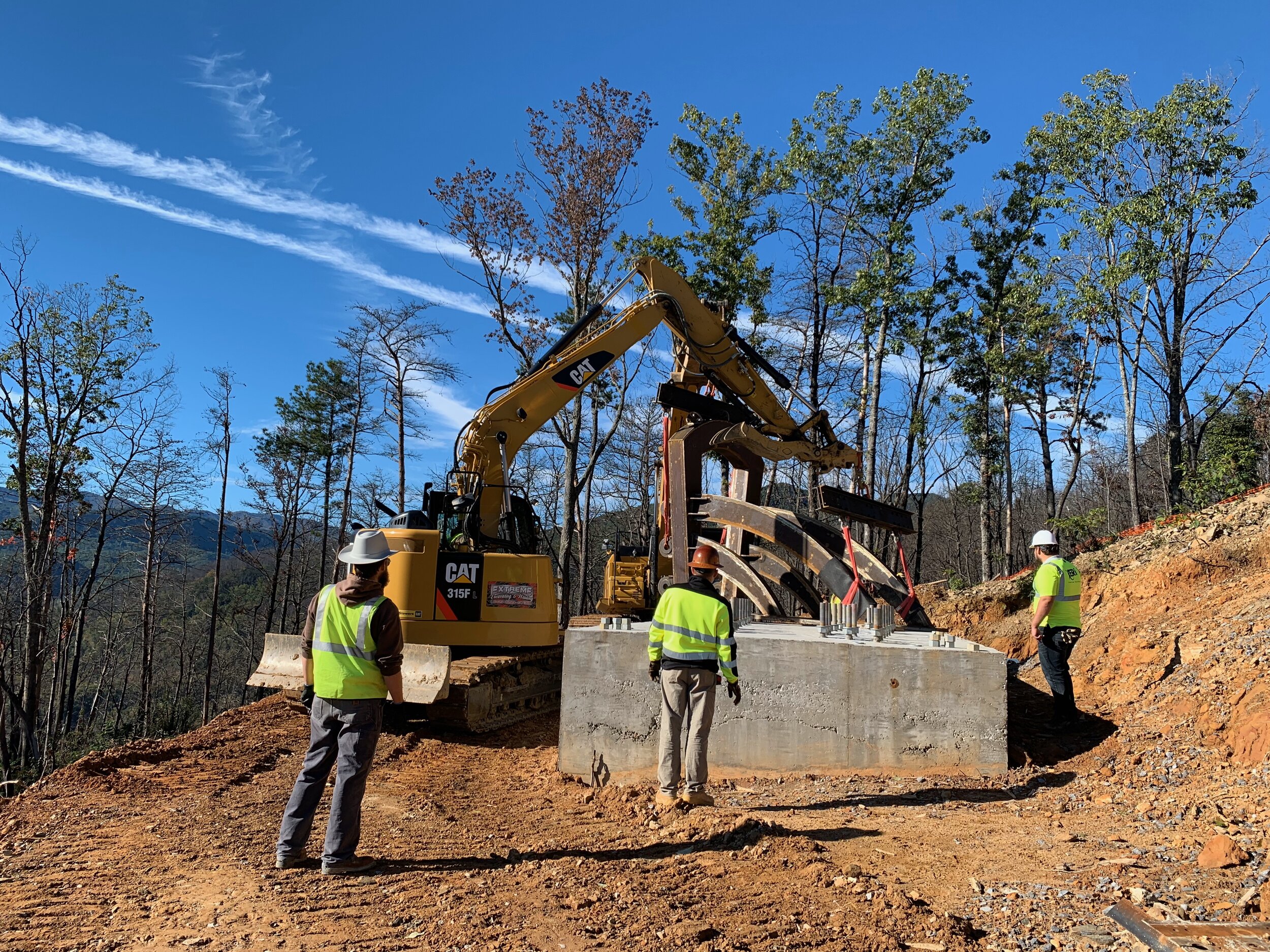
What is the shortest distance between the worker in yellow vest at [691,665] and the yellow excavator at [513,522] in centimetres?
308

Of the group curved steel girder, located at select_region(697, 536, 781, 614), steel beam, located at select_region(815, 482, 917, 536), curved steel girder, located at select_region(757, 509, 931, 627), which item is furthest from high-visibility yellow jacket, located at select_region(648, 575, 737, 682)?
curved steel girder, located at select_region(697, 536, 781, 614)

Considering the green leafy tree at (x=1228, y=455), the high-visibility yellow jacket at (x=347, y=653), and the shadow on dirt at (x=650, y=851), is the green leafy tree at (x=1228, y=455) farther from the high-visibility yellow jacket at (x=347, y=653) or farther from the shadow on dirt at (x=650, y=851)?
the high-visibility yellow jacket at (x=347, y=653)

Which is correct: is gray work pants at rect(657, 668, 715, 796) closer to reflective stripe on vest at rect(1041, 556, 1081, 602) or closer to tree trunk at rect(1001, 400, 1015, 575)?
reflective stripe on vest at rect(1041, 556, 1081, 602)

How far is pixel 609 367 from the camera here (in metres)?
10.3

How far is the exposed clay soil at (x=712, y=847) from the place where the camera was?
11.7ft

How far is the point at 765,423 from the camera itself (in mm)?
11219

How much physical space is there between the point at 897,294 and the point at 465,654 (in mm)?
16645

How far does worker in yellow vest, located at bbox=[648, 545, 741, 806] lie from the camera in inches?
214

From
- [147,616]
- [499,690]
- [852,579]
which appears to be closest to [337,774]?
[499,690]

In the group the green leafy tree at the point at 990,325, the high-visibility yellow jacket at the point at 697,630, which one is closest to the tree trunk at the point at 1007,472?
the green leafy tree at the point at 990,325

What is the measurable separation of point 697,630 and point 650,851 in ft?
4.58

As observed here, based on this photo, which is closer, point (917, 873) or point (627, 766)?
point (917, 873)

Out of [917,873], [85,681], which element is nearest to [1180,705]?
[917,873]

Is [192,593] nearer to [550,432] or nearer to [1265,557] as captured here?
[550,432]
